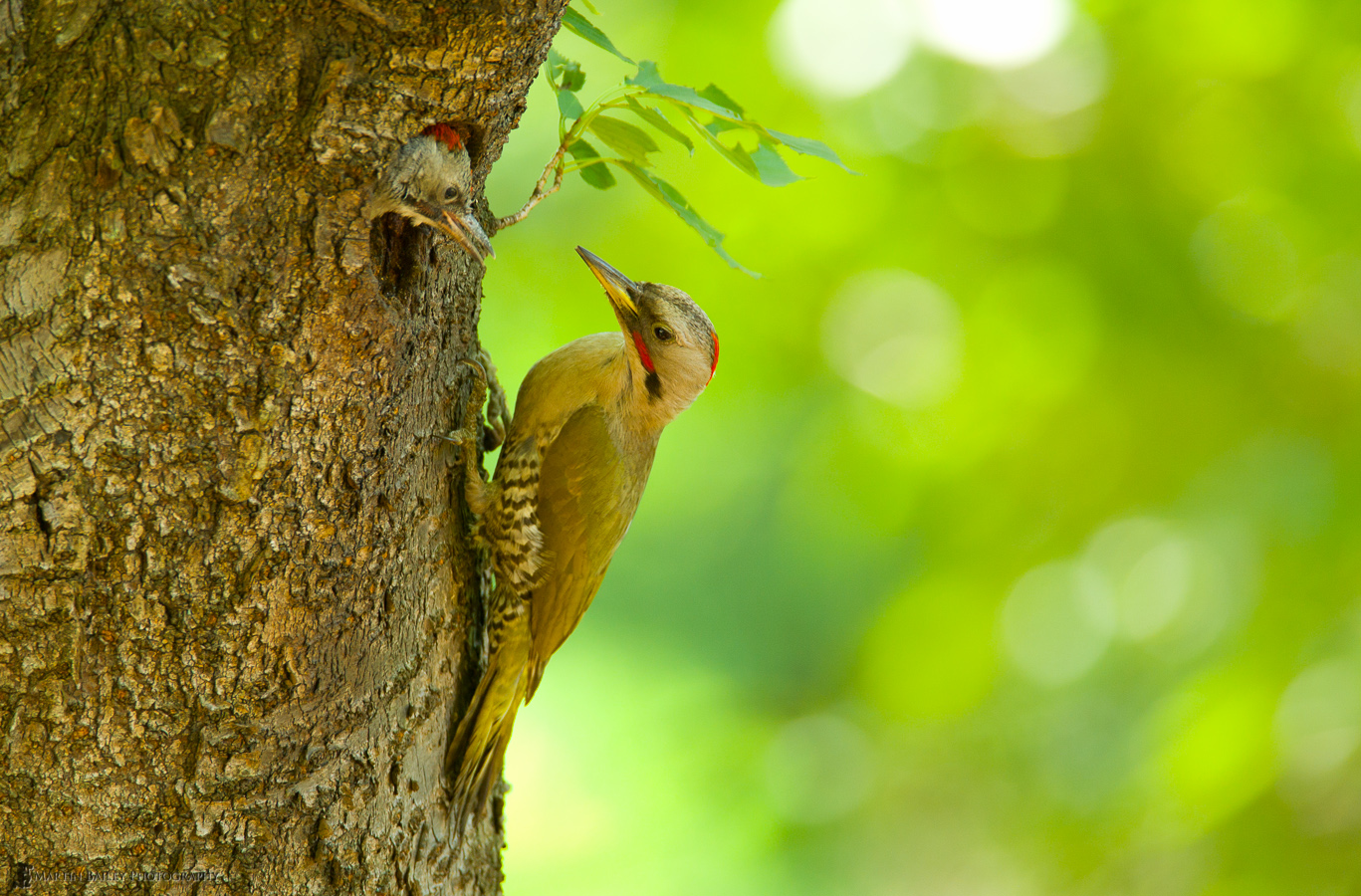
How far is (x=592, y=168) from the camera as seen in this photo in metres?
1.66

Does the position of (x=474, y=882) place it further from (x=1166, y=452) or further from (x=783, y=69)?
(x=1166, y=452)

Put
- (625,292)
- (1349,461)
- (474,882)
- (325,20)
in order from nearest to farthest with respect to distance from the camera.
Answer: (325,20), (474,882), (625,292), (1349,461)

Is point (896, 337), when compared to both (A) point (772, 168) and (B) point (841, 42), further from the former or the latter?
(A) point (772, 168)

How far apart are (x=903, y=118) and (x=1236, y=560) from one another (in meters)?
2.54

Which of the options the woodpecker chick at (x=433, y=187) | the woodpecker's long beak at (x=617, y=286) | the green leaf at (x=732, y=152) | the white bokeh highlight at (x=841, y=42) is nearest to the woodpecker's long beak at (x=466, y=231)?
the woodpecker chick at (x=433, y=187)

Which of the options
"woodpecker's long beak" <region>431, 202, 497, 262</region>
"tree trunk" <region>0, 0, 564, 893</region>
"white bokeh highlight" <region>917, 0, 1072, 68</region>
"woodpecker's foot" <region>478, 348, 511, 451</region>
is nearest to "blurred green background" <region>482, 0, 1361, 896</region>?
"white bokeh highlight" <region>917, 0, 1072, 68</region>

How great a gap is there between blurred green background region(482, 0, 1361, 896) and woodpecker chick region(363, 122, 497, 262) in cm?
299

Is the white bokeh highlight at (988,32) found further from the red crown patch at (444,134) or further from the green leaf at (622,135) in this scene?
the red crown patch at (444,134)

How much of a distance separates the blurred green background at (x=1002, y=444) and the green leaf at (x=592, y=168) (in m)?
2.61

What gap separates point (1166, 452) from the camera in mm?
4402

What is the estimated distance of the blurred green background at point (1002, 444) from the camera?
4.02m

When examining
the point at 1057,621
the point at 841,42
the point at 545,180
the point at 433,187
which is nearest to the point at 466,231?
the point at 433,187

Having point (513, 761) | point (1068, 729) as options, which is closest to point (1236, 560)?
point (1068, 729)

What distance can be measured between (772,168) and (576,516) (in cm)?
86
